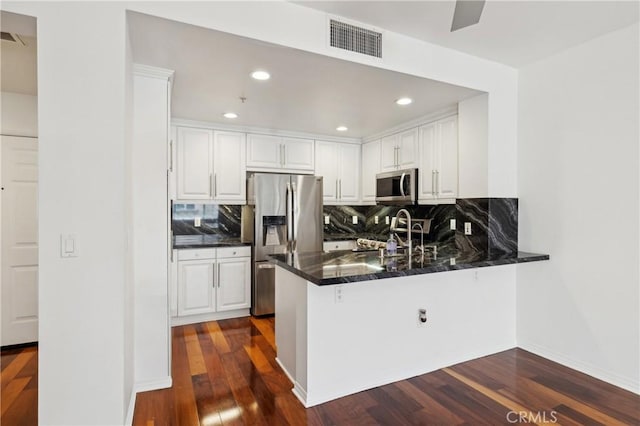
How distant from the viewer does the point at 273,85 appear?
2.91 m

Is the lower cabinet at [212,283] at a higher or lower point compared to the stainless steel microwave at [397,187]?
lower

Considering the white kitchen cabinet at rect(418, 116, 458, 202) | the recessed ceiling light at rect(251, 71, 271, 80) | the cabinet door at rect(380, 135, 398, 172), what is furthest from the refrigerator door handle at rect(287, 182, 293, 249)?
the recessed ceiling light at rect(251, 71, 271, 80)

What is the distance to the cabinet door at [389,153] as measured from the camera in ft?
14.3

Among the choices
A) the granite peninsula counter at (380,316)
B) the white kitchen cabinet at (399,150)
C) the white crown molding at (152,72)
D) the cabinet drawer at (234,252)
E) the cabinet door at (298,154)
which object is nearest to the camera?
the granite peninsula counter at (380,316)

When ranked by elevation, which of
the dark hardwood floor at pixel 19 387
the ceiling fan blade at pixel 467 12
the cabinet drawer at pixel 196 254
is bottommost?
the dark hardwood floor at pixel 19 387

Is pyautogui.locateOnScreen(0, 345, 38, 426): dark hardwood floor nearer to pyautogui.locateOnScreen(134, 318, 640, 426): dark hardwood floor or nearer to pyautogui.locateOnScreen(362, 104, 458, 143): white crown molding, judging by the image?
pyautogui.locateOnScreen(134, 318, 640, 426): dark hardwood floor

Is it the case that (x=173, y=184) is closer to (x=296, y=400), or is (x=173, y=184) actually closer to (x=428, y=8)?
(x=296, y=400)

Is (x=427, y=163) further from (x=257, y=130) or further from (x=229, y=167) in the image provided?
(x=229, y=167)

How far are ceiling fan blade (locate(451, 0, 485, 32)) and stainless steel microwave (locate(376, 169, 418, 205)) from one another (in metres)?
2.06

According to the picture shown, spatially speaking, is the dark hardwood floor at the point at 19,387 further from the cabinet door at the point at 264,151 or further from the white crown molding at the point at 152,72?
the cabinet door at the point at 264,151

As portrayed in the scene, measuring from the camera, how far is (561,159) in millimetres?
2850

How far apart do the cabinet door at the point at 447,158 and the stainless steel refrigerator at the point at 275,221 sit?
1501 millimetres

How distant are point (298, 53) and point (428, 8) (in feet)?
2.79

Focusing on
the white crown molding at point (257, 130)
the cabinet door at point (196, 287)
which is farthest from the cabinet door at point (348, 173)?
the cabinet door at point (196, 287)
